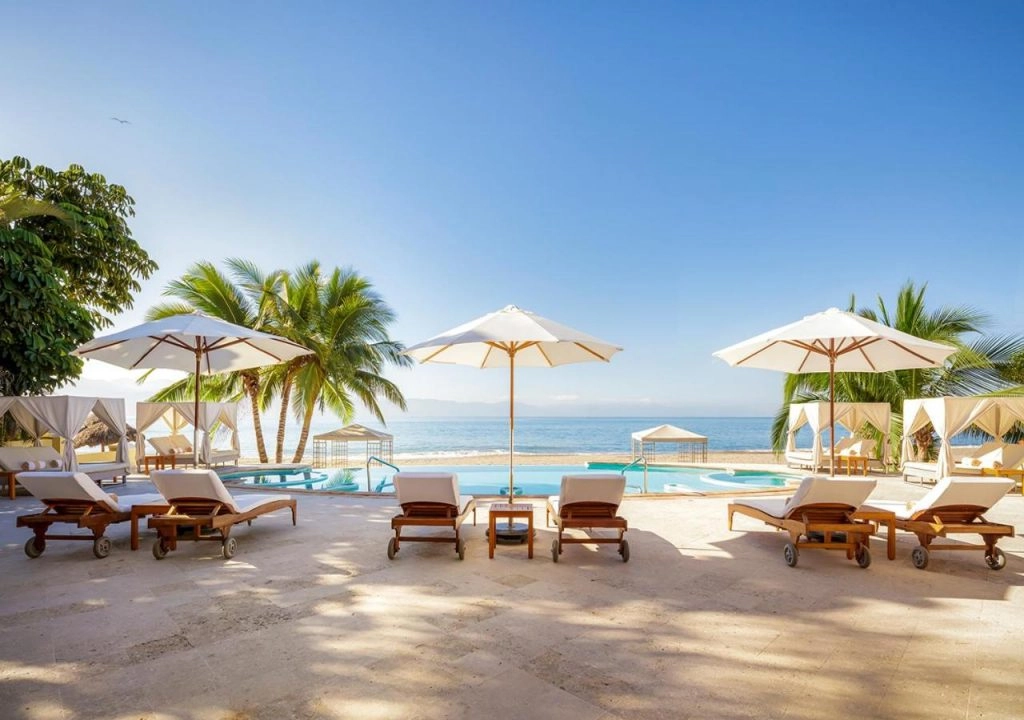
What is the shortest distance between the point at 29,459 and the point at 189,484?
6732 millimetres

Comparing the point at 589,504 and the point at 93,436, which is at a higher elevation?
the point at 589,504

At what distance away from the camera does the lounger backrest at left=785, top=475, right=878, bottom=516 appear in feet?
14.1

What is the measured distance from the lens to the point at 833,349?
5.61 metres

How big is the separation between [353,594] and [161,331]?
11.0 feet

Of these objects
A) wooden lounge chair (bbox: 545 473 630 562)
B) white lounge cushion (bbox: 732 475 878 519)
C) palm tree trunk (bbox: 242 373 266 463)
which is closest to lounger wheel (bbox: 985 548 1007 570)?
white lounge cushion (bbox: 732 475 878 519)

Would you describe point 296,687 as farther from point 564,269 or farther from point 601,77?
point 564,269

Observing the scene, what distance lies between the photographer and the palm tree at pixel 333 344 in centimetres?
1412

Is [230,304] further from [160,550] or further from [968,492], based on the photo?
[968,492]

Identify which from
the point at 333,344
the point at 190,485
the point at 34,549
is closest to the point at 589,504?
the point at 190,485

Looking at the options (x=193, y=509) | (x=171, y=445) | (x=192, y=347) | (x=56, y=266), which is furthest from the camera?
(x=171, y=445)

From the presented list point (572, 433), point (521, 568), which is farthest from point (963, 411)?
point (572, 433)

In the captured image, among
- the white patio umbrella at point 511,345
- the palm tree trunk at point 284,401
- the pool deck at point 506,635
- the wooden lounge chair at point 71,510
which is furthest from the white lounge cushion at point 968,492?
the palm tree trunk at point 284,401

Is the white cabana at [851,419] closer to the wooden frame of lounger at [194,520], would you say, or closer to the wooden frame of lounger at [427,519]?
the wooden frame of lounger at [427,519]

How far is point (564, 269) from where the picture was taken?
22500 millimetres
